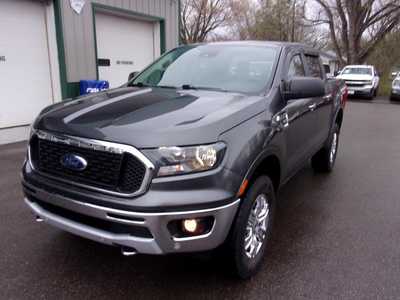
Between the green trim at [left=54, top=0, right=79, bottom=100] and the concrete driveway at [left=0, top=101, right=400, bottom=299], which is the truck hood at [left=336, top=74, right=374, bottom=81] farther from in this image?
the concrete driveway at [left=0, top=101, right=400, bottom=299]

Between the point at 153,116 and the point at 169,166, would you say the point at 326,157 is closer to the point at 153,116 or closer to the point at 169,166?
the point at 153,116

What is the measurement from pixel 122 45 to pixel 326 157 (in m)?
6.23

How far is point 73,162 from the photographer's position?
2.41m

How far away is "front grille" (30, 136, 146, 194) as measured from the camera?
225cm

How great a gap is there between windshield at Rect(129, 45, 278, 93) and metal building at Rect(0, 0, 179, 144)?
166 inches

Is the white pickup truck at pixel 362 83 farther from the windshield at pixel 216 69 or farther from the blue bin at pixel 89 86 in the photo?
the windshield at pixel 216 69

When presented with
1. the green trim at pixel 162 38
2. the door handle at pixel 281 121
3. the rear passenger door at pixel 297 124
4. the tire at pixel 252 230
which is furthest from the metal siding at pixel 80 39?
the tire at pixel 252 230

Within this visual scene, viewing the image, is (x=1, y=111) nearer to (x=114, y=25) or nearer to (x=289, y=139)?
(x=114, y=25)

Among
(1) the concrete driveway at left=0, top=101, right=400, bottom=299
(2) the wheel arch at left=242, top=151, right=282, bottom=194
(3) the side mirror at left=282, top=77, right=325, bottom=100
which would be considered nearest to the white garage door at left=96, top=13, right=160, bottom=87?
(1) the concrete driveway at left=0, top=101, right=400, bottom=299

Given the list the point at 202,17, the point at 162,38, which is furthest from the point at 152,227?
the point at 202,17

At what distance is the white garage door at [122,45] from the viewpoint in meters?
8.95

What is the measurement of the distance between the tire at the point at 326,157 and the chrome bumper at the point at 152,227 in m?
3.41

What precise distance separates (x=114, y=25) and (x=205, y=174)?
310 inches

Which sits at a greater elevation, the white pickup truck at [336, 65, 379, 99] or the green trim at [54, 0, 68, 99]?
the green trim at [54, 0, 68, 99]
